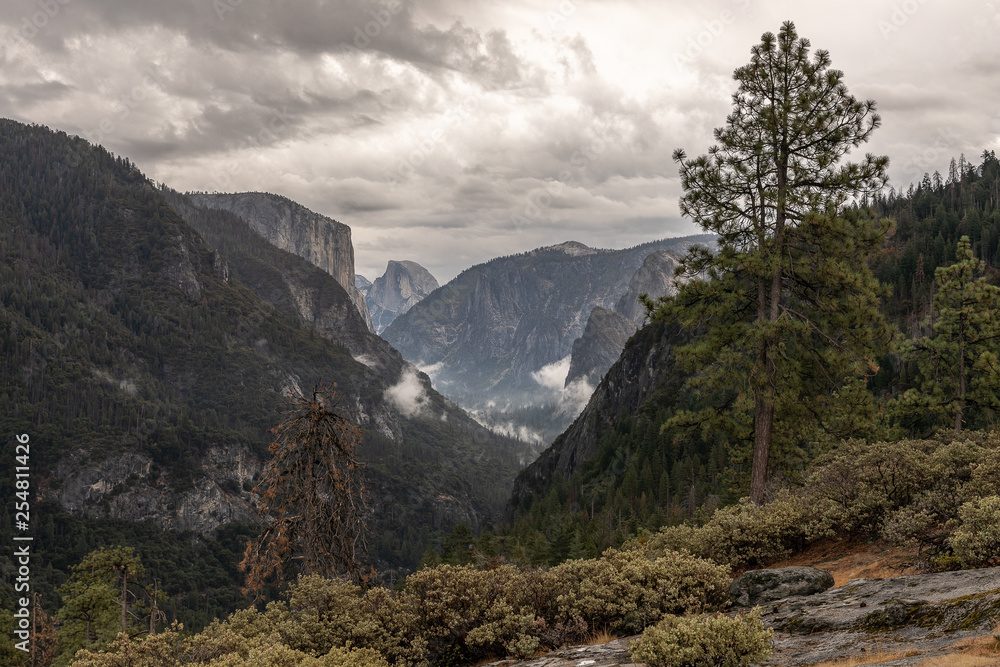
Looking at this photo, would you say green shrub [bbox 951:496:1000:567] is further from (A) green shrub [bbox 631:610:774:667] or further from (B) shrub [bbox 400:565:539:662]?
Answer: (B) shrub [bbox 400:565:539:662]

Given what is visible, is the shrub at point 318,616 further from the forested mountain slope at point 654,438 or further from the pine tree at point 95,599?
the forested mountain slope at point 654,438

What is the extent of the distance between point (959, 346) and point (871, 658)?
2912cm

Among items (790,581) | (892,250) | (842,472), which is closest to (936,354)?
(842,472)

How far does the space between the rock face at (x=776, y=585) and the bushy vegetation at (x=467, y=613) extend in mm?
347

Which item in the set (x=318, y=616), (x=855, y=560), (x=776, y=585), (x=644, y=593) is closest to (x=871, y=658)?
(x=776, y=585)

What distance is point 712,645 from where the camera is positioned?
7770 mm

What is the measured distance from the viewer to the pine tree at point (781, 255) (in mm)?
20062

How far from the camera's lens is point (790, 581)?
495 inches

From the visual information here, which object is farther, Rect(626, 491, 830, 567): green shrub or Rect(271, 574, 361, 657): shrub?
Rect(626, 491, 830, 567): green shrub

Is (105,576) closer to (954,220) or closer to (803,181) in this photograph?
(803,181)

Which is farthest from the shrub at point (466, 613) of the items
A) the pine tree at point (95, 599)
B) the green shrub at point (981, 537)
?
the pine tree at point (95, 599)

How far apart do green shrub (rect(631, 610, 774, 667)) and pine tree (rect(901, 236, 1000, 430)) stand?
91.5ft

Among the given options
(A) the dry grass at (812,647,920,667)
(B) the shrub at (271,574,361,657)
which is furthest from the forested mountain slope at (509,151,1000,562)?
(A) the dry grass at (812,647,920,667)

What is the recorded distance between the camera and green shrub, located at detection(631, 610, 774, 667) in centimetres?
769
